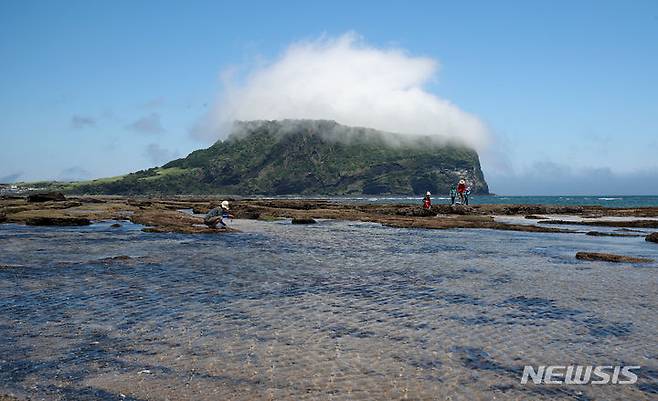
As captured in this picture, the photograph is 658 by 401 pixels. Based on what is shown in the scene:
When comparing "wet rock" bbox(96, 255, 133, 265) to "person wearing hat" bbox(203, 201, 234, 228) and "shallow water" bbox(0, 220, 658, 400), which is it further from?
"person wearing hat" bbox(203, 201, 234, 228)

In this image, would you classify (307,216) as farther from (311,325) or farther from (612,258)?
(311,325)

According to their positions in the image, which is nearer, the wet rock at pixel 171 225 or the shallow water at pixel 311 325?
the shallow water at pixel 311 325

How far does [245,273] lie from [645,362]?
16850 millimetres

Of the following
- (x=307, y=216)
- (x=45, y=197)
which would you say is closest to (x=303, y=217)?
(x=307, y=216)

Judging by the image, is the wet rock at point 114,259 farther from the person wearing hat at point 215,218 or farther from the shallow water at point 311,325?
the person wearing hat at point 215,218

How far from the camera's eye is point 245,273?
23750 millimetres

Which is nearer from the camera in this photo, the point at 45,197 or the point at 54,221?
the point at 54,221

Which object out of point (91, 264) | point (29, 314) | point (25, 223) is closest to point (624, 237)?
point (91, 264)

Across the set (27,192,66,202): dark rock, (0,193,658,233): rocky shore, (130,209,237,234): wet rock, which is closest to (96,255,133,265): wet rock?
(130,209,237,234): wet rock

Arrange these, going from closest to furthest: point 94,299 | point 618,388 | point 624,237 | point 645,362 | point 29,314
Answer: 1. point 618,388
2. point 645,362
3. point 29,314
4. point 94,299
5. point 624,237

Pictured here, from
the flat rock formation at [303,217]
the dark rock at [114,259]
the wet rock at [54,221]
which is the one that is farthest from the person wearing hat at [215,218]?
the dark rock at [114,259]

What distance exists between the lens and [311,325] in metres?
14.8

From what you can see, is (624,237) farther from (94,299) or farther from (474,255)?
(94,299)

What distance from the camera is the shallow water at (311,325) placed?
33.5ft
